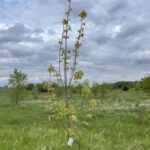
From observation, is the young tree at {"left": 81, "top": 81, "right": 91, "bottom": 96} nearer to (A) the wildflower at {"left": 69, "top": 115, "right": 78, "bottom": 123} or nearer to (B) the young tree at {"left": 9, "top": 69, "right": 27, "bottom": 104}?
(A) the wildflower at {"left": 69, "top": 115, "right": 78, "bottom": 123}

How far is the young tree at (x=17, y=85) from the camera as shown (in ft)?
218

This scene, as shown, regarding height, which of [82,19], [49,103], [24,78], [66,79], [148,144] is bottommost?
[148,144]

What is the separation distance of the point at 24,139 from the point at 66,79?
1.59 metres

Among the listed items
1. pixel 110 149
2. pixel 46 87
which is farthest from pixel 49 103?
pixel 110 149

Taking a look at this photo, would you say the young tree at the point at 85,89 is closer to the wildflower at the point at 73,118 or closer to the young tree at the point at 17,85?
the wildflower at the point at 73,118

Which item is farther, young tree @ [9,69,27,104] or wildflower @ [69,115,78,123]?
young tree @ [9,69,27,104]

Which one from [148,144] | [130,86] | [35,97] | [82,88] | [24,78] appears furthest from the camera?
[130,86]

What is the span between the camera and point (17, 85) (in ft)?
221

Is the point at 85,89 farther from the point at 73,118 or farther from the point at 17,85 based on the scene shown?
the point at 17,85

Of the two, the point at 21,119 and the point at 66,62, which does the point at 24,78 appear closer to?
the point at 21,119

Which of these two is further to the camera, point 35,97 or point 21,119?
point 35,97

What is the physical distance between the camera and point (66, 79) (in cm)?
790

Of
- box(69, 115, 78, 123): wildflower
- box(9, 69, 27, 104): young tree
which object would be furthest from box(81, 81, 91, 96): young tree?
box(9, 69, 27, 104): young tree

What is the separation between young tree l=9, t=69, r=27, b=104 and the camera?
6638 centimetres
